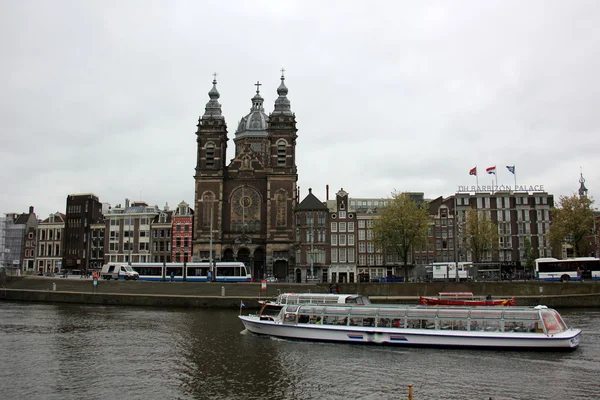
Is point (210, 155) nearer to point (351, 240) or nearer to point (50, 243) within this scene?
point (351, 240)

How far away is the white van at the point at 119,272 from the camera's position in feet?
289

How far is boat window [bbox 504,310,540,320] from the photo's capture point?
37969 mm

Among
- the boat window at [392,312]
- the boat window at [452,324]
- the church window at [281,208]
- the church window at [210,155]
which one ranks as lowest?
the boat window at [452,324]

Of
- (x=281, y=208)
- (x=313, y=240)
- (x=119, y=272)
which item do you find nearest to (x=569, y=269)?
(x=313, y=240)

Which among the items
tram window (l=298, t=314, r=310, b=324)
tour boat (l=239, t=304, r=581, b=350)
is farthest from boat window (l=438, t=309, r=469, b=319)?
tram window (l=298, t=314, r=310, b=324)

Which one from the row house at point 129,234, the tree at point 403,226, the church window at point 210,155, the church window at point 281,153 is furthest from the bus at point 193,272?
the row house at point 129,234

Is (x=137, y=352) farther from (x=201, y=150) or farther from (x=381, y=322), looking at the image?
(x=201, y=150)

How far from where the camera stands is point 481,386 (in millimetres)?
27984

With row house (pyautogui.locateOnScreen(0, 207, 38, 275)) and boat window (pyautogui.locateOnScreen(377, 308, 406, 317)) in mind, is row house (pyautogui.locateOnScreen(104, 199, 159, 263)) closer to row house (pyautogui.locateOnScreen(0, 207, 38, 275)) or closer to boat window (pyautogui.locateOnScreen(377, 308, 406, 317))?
row house (pyautogui.locateOnScreen(0, 207, 38, 275))

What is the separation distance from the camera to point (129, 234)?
118125mm

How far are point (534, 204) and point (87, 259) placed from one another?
95567 millimetres

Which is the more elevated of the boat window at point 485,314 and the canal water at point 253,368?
the boat window at point 485,314

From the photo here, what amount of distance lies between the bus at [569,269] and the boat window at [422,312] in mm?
46620

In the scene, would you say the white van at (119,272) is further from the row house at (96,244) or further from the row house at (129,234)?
the row house at (96,244)
